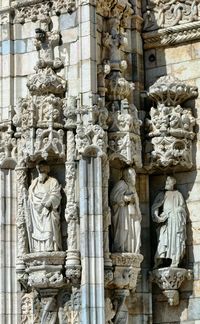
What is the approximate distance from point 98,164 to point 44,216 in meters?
0.90

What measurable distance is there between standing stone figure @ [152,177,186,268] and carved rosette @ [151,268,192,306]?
109mm

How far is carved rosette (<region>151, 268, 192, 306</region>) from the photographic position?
15477mm

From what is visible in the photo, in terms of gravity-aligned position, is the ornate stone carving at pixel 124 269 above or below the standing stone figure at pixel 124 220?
below

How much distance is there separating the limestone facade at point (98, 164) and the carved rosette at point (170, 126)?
0.6 inches

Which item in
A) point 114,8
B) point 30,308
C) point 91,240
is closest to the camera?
point 91,240

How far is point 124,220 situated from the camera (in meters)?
15.3

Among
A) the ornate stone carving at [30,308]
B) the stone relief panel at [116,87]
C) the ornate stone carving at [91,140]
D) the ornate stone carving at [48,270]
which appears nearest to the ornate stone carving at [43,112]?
the ornate stone carving at [91,140]

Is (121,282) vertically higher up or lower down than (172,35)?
lower down

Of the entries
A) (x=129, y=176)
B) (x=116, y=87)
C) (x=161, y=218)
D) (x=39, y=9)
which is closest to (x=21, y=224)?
(x=129, y=176)

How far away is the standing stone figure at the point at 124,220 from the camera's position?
50.1 feet

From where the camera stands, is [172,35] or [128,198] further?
[172,35]

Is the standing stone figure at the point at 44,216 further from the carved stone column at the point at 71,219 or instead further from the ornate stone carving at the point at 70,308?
the ornate stone carving at the point at 70,308

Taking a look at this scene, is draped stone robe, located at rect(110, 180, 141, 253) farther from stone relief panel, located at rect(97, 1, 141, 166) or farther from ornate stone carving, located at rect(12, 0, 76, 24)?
ornate stone carving, located at rect(12, 0, 76, 24)

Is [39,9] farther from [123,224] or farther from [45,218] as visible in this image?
[123,224]
